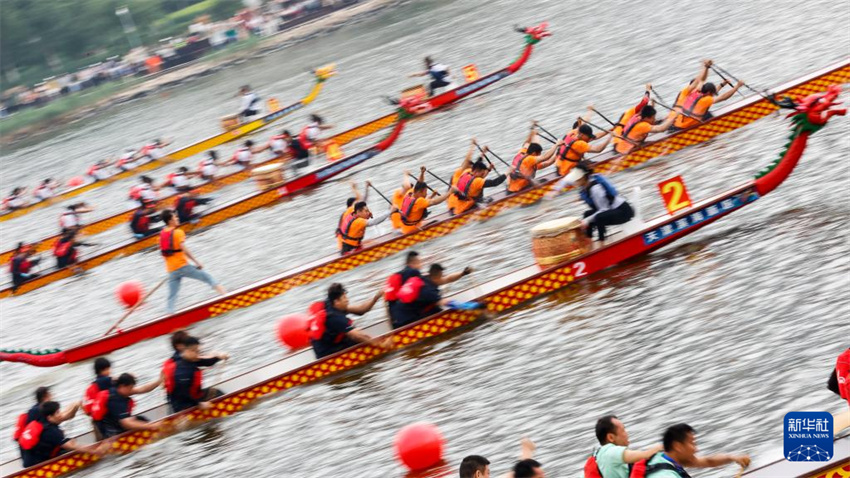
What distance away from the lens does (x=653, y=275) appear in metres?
14.9

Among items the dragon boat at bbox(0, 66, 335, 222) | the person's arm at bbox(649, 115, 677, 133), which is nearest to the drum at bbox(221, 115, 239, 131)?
the dragon boat at bbox(0, 66, 335, 222)

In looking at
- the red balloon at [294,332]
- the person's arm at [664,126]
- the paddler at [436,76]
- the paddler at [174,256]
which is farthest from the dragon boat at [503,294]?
the paddler at [436,76]

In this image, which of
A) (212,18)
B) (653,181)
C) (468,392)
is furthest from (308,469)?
(212,18)

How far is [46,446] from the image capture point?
1383 centimetres

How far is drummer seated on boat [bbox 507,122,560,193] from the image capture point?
1961 cm

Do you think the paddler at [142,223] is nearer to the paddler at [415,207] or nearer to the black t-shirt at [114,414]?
the paddler at [415,207]

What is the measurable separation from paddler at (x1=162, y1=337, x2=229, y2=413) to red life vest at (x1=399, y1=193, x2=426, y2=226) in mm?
5900

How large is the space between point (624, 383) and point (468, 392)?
1.92m

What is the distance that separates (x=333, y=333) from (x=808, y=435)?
8.64 m

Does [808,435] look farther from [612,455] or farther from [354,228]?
[354,228]

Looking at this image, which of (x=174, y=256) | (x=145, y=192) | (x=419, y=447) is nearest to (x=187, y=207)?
(x=145, y=192)

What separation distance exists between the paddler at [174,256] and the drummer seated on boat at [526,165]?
209 inches

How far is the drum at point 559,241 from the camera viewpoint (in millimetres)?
14977

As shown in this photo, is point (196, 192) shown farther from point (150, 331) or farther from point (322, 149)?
point (150, 331)
